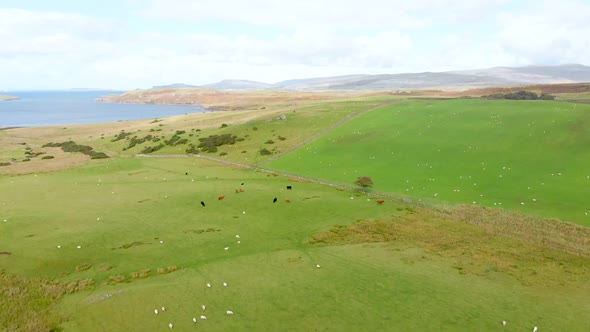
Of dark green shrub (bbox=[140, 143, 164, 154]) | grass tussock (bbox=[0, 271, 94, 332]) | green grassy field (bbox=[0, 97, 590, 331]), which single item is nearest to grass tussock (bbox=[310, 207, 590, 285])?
green grassy field (bbox=[0, 97, 590, 331])

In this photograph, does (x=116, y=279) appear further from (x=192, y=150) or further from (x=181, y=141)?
(x=181, y=141)

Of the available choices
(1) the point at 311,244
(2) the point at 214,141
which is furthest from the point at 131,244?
(2) the point at 214,141

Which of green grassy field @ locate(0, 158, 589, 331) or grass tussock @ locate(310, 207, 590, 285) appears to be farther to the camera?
grass tussock @ locate(310, 207, 590, 285)

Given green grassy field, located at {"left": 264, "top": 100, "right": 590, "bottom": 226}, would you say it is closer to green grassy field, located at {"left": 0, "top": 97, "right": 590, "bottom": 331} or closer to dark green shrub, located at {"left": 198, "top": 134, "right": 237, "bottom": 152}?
green grassy field, located at {"left": 0, "top": 97, "right": 590, "bottom": 331}

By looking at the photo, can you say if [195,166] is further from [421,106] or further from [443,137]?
[421,106]

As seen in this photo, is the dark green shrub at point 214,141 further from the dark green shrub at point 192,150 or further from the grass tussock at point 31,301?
the grass tussock at point 31,301

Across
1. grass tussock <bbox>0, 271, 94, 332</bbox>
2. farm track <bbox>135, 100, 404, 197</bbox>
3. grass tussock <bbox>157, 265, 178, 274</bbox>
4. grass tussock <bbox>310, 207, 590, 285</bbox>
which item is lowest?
grass tussock <bbox>310, 207, 590, 285</bbox>
